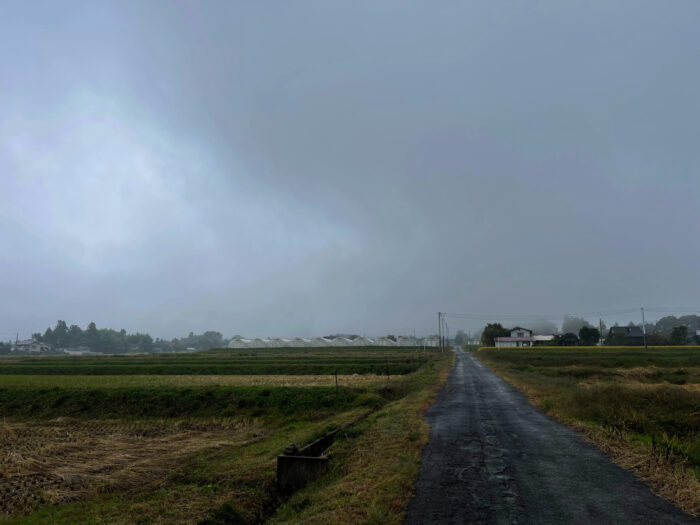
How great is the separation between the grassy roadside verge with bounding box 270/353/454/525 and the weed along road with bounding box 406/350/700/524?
0.38m

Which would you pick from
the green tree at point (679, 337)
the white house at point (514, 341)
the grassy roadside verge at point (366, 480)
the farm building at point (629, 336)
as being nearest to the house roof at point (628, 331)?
the farm building at point (629, 336)

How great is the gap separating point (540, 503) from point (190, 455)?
12600 mm

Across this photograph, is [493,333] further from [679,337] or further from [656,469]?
[656,469]

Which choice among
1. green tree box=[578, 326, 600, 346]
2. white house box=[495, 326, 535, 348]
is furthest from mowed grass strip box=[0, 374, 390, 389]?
white house box=[495, 326, 535, 348]

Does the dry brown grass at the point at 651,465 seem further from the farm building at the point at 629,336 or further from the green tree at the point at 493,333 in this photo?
the green tree at the point at 493,333

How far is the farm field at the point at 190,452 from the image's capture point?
395 inches

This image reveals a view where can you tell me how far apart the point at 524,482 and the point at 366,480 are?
12.3 ft

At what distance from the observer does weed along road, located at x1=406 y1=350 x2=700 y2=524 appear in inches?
317

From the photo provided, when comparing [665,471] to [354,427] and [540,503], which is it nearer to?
[540,503]

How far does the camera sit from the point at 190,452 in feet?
54.4

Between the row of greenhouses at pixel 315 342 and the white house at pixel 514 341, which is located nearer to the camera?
the white house at pixel 514 341

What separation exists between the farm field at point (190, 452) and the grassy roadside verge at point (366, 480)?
0.15 feet

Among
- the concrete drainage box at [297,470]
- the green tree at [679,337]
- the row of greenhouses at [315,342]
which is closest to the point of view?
the concrete drainage box at [297,470]

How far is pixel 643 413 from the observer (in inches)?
674
